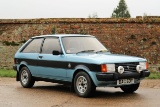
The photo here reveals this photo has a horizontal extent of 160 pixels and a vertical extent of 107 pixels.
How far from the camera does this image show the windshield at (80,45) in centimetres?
988

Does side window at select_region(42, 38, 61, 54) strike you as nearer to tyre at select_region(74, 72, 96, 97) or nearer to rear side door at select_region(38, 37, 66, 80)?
rear side door at select_region(38, 37, 66, 80)

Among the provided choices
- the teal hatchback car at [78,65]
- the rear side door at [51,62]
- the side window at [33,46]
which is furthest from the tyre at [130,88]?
the side window at [33,46]

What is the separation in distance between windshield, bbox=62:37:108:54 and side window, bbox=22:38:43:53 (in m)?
1.07

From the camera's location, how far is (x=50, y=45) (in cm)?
1045

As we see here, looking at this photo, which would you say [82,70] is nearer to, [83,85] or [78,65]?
[78,65]

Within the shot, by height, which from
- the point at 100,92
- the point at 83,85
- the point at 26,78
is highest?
the point at 83,85

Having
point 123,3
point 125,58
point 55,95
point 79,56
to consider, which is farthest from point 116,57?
point 123,3

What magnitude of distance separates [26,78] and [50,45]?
55.5 inches

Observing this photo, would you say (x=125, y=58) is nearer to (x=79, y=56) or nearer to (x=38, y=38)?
(x=79, y=56)

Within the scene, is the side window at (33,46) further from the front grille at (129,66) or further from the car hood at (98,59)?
the front grille at (129,66)

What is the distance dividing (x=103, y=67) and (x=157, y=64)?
7.38 meters

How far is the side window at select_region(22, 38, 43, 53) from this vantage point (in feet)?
35.8

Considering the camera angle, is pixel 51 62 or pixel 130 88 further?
pixel 51 62

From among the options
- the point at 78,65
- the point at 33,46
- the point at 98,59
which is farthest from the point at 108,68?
the point at 33,46
